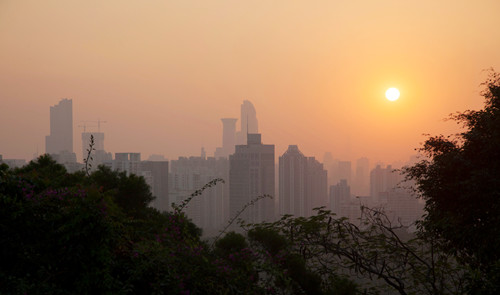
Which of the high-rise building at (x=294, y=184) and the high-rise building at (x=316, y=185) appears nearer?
the high-rise building at (x=294, y=184)

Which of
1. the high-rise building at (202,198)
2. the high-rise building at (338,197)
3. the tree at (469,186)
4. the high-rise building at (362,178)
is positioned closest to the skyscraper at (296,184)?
the high-rise building at (338,197)

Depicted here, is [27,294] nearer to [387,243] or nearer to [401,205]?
[387,243]

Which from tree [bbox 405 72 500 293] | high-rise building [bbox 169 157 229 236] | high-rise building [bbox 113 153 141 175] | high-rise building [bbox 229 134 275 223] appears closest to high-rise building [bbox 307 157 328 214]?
high-rise building [bbox 229 134 275 223]

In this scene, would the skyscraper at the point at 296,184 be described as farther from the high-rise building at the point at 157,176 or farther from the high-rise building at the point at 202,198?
the high-rise building at the point at 157,176

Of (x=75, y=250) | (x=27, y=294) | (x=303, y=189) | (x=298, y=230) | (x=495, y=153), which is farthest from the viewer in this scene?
(x=303, y=189)

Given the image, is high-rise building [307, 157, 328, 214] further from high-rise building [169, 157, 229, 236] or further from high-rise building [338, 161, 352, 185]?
high-rise building [338, 161, 352, 185]

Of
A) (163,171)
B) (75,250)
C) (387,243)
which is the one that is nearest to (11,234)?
(75,250)

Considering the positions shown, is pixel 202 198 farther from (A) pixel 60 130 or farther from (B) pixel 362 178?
(A) pixel 60 130

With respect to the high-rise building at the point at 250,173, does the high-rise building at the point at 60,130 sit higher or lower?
higher
